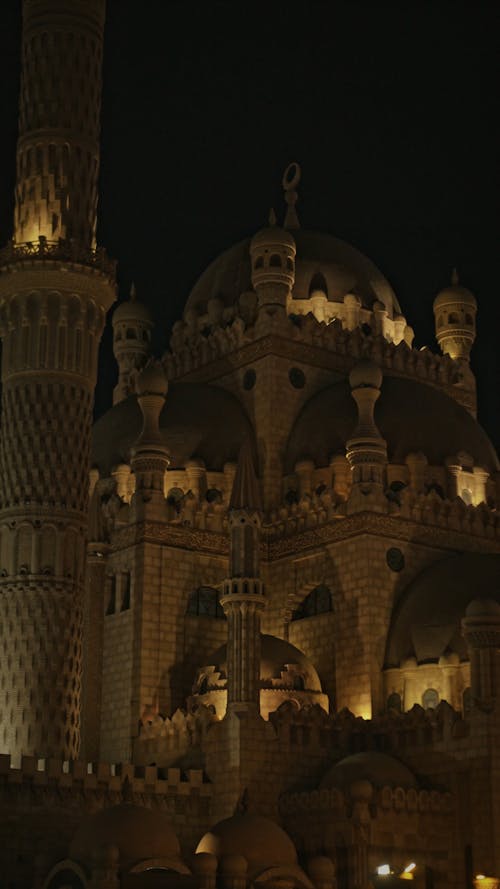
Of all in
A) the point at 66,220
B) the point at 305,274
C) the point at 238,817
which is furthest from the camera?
the point at 305,274

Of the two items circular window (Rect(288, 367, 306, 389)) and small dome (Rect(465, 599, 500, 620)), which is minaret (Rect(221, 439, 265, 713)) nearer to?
small dome (Rect(465, 599, 500, 620))

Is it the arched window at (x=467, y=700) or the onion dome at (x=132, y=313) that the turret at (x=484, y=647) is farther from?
the onion dome at (x=132, y=313)

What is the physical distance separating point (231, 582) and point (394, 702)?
5105 millimetres

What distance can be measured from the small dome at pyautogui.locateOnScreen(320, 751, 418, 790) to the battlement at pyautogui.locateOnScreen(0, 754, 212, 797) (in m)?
2.44

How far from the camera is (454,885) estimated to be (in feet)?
95.1

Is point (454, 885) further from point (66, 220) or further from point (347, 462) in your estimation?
point (66, 220)

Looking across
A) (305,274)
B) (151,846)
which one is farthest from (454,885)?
(305,274)

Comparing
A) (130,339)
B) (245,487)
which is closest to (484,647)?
(245,487)

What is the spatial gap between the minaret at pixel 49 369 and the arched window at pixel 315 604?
614 centimetres

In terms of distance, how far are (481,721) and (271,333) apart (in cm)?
1195

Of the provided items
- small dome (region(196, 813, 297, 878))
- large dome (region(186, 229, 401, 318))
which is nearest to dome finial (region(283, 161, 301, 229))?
large dome (region(186, 229, 401, 318))

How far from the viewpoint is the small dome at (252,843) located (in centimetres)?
2634

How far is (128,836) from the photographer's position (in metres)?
25.2

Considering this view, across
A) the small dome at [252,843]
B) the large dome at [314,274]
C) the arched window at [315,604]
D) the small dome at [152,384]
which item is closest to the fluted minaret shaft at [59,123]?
the small dome at [152,384]
